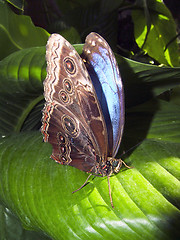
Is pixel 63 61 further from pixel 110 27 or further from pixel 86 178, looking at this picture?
pixel 110 27

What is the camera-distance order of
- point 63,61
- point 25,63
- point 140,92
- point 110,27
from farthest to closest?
point 110,27
point 140,92
point 25,63
point 63,61

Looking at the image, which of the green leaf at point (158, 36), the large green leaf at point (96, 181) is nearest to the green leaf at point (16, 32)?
the large green leaf at point (96, 181)

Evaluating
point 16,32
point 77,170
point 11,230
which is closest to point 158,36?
point 16,32

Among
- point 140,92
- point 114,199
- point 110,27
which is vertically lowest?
point 114,199

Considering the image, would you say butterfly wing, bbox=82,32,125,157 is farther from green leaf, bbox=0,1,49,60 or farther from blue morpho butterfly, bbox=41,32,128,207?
green leaf, bbox=0,1,49,60

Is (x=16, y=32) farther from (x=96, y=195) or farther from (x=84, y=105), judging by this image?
(x=96, y=195)

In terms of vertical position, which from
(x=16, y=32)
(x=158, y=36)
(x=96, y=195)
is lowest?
(x=96, y=195)

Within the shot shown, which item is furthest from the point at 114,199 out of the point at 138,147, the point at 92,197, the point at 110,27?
the point at 110,27
